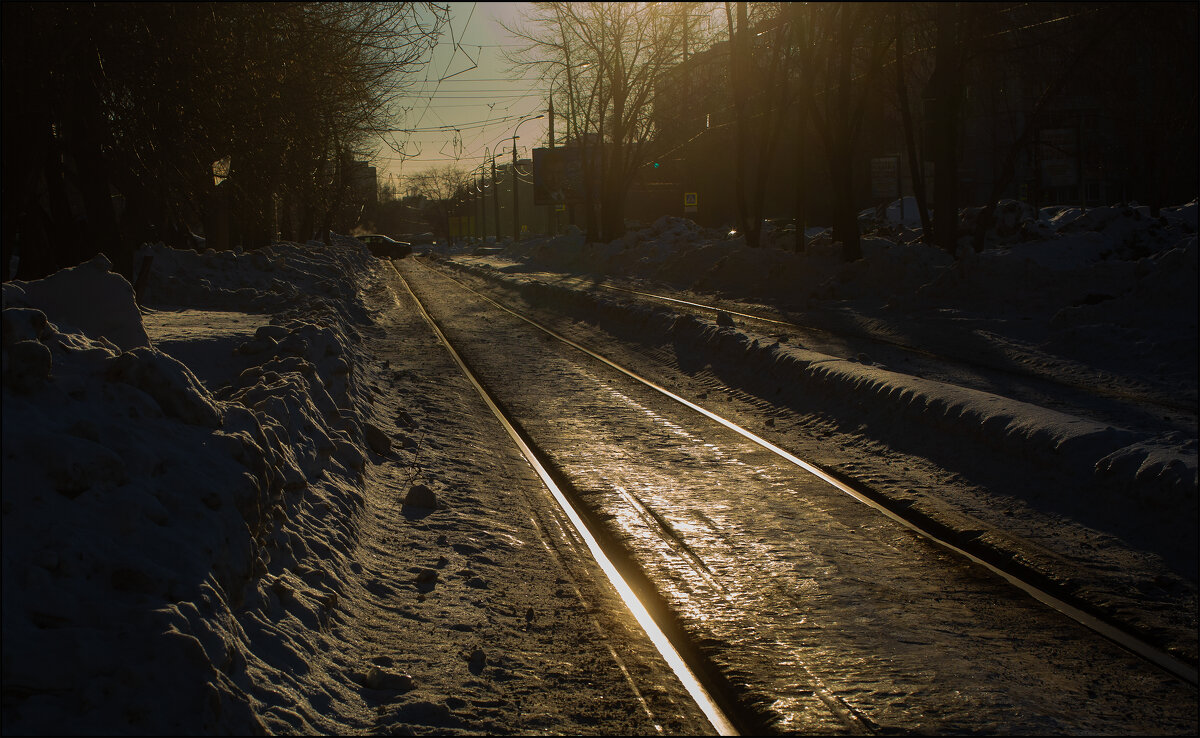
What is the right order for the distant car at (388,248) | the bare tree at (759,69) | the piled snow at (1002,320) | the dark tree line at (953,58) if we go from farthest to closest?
the distant car at (388,248), the bare tree at (759,69), the dark tree line at (953,58), the piled snow at (1002,320)

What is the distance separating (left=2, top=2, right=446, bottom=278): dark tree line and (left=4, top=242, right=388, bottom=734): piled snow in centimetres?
390

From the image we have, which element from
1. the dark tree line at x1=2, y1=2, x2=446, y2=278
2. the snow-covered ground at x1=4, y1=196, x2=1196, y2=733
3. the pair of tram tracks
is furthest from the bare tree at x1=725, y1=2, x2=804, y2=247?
the pair of tram tracks

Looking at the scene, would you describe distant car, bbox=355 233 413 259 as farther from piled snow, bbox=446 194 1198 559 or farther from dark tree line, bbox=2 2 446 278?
dark tree line, bbox=2 2 446 278

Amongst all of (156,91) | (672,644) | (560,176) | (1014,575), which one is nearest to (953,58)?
(156,91)

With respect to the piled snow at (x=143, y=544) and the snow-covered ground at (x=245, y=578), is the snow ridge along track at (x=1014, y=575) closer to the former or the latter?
the snow-covered ground at (x=245, y=578)

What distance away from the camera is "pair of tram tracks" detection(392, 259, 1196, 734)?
3725 mm

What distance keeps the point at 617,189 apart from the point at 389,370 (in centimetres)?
3448

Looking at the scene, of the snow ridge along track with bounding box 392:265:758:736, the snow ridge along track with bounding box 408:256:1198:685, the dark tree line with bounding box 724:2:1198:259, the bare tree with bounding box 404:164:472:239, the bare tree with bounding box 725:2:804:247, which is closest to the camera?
the snow ridge along track with bounding box 392:265:758:736

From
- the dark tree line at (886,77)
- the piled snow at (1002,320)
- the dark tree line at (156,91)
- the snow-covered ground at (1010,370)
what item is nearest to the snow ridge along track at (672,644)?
the snow-covered ground at (1010,370)

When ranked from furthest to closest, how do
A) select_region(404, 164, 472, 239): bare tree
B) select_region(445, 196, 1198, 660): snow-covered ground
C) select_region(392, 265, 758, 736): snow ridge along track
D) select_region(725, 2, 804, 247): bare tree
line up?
select_region(404, 164, 472, 239): bare tree, select_region(725, 2, 804, 247): bare tree, select_region(445, 196, 1198, 660): snow-covered ground, select_region(392, 265, 758, 736): snow ridge along track

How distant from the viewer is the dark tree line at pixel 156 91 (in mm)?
8539

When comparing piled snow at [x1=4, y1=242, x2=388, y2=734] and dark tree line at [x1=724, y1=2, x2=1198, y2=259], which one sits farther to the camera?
dark tree line at [x1=724, y1=2, x2=1198, y2=259]

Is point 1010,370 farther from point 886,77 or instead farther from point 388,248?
point 388,248

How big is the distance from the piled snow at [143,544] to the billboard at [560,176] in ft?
208
